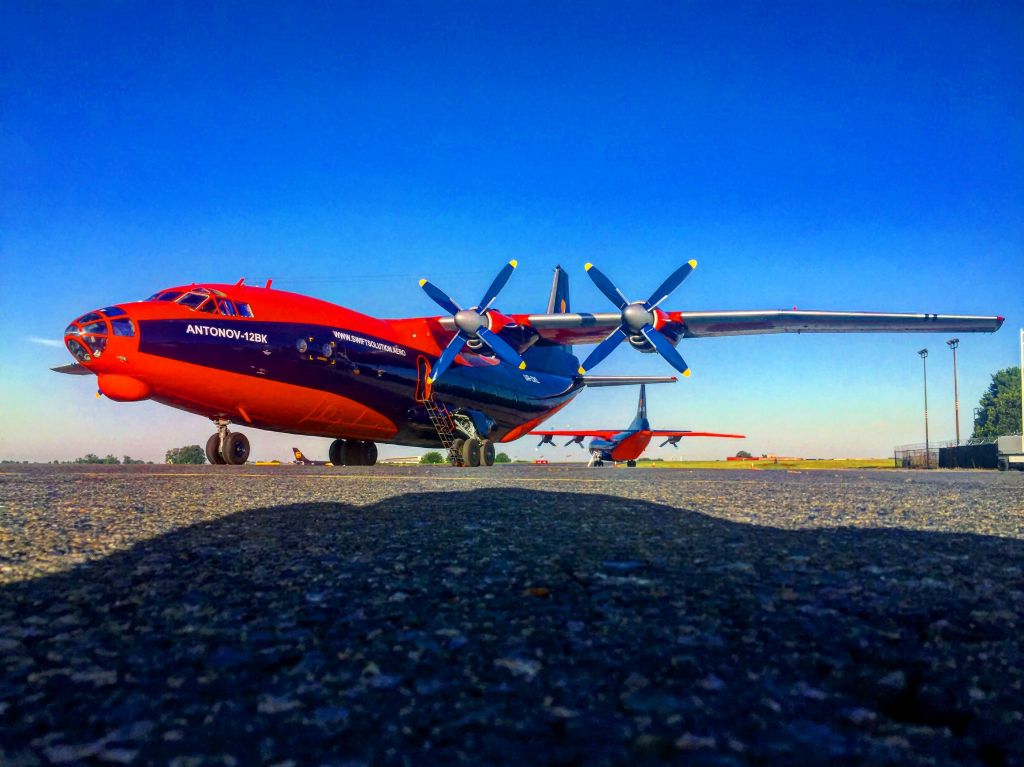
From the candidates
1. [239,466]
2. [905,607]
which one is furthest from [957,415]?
[905,607]

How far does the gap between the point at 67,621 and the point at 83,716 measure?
3.11ft

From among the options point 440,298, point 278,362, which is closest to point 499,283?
point 440,298

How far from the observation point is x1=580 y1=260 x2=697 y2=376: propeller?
64.8ft

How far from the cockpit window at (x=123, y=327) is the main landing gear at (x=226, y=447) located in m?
3.59

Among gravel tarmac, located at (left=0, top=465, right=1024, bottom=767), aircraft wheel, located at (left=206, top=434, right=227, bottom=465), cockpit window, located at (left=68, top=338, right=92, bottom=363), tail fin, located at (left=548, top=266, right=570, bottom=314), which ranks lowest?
gravel tarmac, located at (left=0, top=465, right=1024, bottom=767)

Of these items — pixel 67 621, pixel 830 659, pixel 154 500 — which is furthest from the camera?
pixel 154 500

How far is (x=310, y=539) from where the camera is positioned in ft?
12.9

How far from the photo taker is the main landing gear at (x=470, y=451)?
20.8 m

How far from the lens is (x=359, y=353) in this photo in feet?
56.4

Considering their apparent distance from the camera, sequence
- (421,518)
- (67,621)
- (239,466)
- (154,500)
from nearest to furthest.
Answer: (67,621)
(421,518)
(154,500)
(239,466)

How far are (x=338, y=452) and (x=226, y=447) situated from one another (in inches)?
234

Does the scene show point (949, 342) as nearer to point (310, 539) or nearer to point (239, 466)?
point (239, 466)

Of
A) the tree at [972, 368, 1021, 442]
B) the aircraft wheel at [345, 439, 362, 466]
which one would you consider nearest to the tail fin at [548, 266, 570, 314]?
the aircraft wheel at [345, 439, 362, 466]

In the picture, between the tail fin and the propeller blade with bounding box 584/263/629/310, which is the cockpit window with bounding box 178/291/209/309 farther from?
the tail fin
